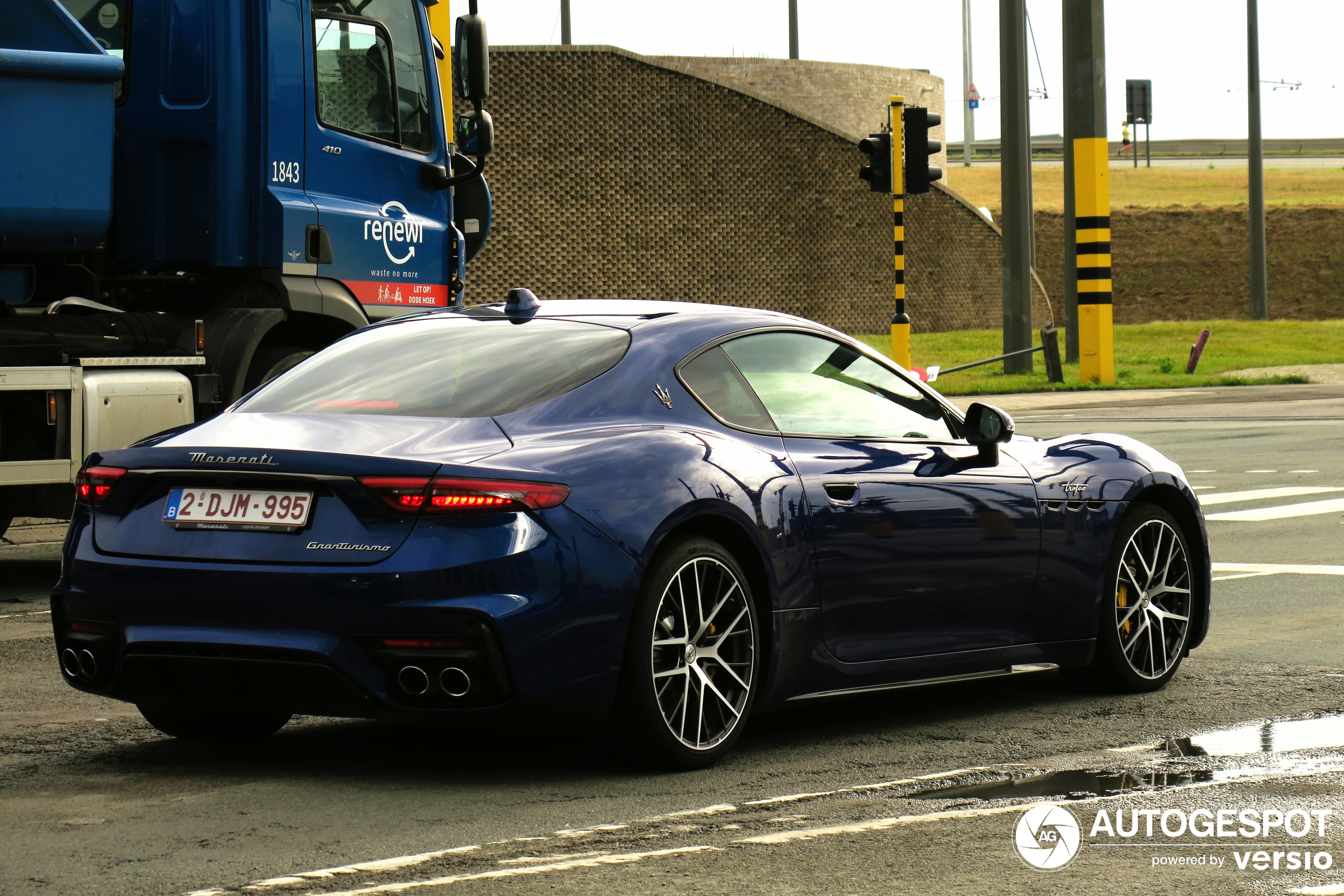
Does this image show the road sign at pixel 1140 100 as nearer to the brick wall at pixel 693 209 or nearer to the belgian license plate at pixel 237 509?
the brick wall at pixel 693 209

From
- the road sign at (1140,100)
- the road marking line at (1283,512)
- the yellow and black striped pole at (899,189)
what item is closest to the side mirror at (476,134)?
the road marking line at (1283,512)

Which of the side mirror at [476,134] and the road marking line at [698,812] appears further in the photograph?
the side mirror at [476,134]

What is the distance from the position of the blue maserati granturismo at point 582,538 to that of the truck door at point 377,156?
15.7 feet

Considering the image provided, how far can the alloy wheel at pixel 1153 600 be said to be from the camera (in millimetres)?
7191

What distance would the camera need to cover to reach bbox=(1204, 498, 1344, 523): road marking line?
13164 mm

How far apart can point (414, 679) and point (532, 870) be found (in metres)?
0.85

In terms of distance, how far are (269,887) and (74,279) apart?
7097 mm

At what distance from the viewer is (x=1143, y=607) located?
23.8 feet

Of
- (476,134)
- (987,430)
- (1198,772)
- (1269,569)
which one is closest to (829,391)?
(987,430)

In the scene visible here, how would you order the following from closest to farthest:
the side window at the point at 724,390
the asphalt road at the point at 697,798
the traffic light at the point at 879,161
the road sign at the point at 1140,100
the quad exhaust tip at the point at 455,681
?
1. the asphalt road at the point at 697,798
2. the quad exhaust tip at the point at 455,681
3. the side window at the point at 724,390
4. the traffic light at the point at 879,161
5. the road sign at the point at 1140,100

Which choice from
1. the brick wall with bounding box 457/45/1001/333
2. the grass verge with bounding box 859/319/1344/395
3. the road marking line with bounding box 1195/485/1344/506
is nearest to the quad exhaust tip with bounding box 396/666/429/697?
the road marking line with bounding box 1195/485/1344/506

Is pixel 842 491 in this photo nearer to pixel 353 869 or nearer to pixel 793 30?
pixel 353 869

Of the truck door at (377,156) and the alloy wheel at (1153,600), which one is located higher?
the truck door at (377,156)

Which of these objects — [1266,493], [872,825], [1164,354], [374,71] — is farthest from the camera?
[1164,354]
